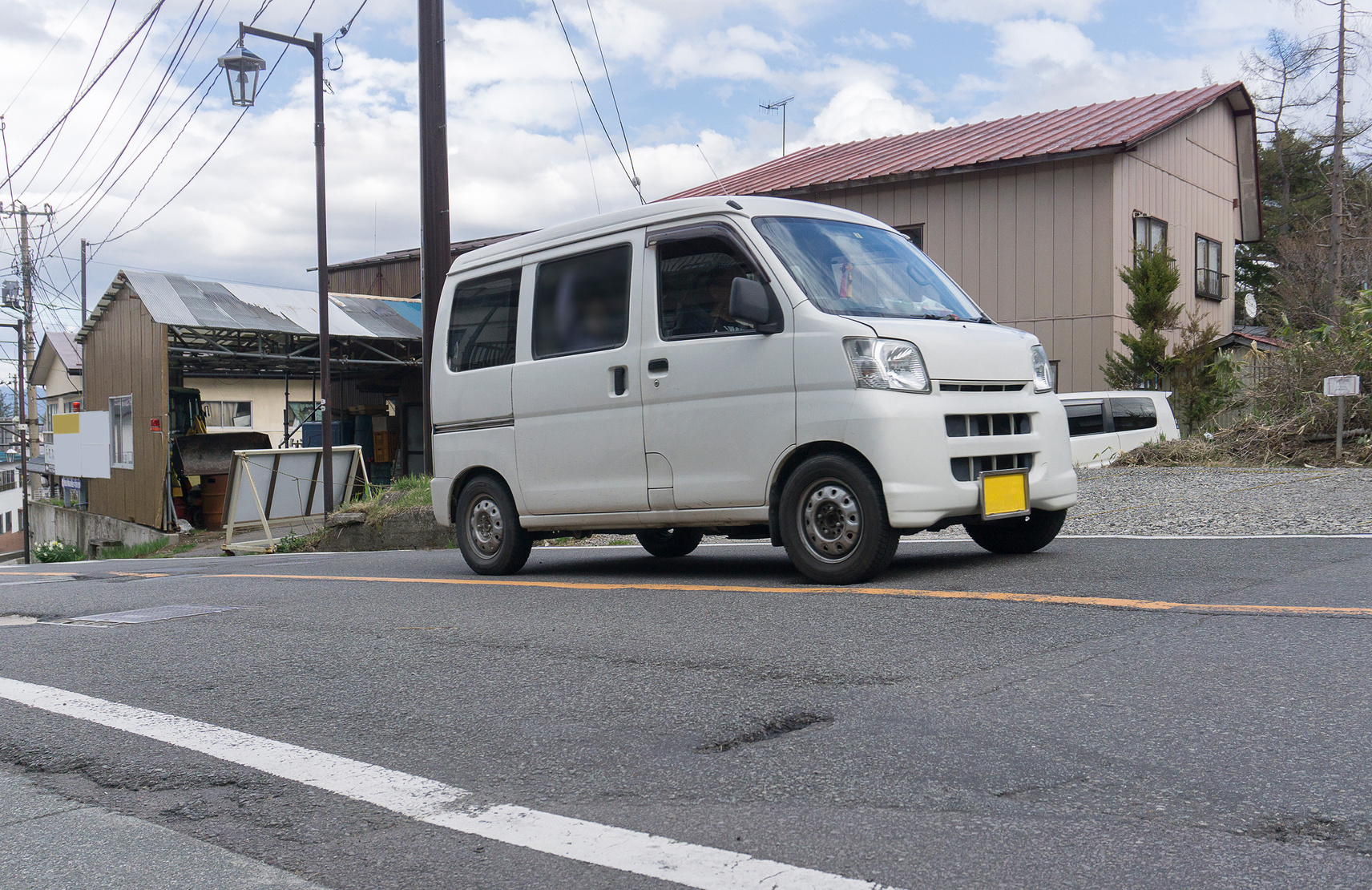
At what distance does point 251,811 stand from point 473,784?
588mm

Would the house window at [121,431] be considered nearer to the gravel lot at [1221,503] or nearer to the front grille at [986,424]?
the gravel lot at [1221,503]

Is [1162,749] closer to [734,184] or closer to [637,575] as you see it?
[637,575]

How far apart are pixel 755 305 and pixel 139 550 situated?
19998 millimetres

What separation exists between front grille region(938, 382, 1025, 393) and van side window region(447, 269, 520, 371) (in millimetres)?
3136

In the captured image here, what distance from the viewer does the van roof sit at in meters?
6.45

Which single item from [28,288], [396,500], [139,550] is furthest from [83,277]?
[396,500]

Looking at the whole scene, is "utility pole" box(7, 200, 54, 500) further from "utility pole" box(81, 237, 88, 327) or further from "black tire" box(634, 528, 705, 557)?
"black tire" box(634, 528, 705, 557)

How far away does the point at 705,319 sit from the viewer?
21.1 feet

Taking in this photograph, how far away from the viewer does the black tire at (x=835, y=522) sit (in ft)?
18.7

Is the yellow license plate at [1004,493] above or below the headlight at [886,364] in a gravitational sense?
below

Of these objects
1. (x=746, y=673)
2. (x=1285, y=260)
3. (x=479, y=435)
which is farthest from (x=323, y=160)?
(x=1285, y=260)

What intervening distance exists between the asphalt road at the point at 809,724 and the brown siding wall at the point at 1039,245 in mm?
13822

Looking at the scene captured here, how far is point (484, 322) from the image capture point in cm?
793

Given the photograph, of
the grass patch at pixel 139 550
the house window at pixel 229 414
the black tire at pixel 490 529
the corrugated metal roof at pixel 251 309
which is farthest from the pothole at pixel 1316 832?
the house window at pixel 229 414
